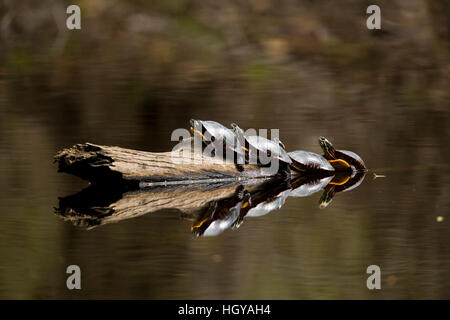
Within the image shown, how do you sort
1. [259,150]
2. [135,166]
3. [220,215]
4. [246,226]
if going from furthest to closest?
[259,150]
[135,166]
[220,215]
[246,226]

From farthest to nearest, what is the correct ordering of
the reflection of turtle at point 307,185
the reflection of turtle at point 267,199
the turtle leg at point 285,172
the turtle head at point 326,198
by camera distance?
1. the turtle leg at point 285,172
2. the reflection of turtle at point 307,185
3. the turtle head at point 326,198
4. the reflection of turtle at point 267,199

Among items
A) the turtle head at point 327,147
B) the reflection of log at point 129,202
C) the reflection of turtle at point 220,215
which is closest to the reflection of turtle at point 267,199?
the reflection of turtle at point 220,215

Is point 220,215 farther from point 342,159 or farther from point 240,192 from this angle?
point 342,159

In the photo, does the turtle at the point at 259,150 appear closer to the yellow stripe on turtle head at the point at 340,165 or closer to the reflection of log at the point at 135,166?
the reflection of log at the point at 135,166

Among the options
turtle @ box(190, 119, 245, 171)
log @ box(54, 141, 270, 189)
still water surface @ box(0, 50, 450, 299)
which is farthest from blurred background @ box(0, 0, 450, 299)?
turtle @ box(190, 119, 245, 171)

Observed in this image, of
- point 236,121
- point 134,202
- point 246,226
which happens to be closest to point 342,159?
point 246,226

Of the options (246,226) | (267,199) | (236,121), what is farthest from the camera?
(236,121)
